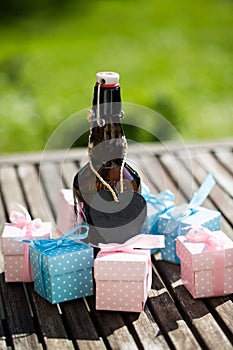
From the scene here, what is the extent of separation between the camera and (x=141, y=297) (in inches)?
69.9

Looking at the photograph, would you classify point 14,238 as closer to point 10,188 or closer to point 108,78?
point 108,78

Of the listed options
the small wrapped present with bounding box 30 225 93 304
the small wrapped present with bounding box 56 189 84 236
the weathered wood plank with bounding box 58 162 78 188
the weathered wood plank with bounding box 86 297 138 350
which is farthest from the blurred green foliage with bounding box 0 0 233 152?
the weathered wood plank with bounding box 86 297 138 350

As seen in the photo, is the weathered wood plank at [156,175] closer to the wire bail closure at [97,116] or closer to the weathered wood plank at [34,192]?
the weathered wood plank at [34,192]

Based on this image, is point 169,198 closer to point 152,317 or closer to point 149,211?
point 149,211

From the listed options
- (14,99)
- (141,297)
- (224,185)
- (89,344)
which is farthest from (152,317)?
(14,99)

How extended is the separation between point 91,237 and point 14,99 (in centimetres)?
258

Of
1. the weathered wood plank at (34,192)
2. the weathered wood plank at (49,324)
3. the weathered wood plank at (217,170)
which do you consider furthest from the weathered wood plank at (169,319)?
the weathered wood plank at (217,170)

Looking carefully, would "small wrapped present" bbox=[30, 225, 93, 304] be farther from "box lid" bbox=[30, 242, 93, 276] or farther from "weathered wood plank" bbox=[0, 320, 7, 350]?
"weathered wood plank" bbox=[0, 320, 7, 350]

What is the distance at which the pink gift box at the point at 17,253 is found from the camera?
6.26ft

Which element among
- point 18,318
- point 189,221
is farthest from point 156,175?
point 18,318

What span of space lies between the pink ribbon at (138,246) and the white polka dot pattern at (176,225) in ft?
0.41

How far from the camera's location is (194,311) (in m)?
1.78

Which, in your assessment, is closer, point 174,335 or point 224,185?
point 174,335

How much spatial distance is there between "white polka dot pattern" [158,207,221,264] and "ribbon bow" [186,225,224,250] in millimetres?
82
